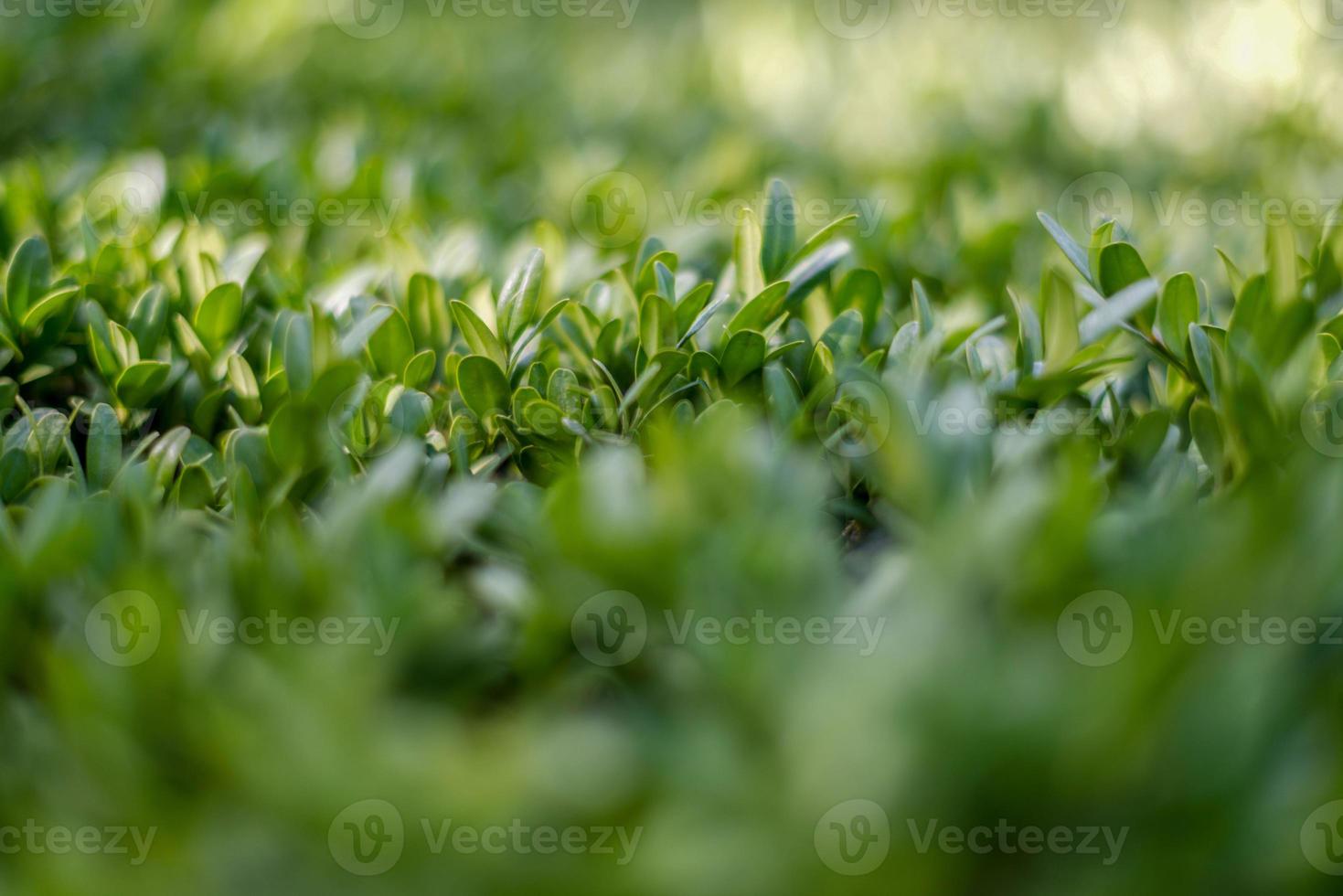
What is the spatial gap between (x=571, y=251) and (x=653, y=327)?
0.70m

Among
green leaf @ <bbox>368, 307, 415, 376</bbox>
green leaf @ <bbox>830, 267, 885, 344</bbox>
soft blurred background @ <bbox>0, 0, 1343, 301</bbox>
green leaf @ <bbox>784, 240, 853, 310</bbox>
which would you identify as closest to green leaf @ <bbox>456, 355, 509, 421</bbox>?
green leaf @ <bbox>368, 307, 415, 376</bbox>

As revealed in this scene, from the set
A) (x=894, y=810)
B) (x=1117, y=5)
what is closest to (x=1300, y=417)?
(x=894, y=810)

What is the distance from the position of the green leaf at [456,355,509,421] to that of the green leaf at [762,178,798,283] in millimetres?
524

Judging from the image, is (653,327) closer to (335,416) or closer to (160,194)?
(335,416)

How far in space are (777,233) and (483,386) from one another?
587mm

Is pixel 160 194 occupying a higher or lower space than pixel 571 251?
lower

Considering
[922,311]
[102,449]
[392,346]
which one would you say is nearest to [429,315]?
[392,346]

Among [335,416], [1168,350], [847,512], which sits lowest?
[335,416]

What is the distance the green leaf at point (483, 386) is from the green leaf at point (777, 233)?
524 mm

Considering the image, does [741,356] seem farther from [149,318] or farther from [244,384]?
[149,318]

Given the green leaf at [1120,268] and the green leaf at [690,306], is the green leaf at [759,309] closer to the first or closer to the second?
the green leaf at [690,306]

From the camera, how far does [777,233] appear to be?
6.16ft

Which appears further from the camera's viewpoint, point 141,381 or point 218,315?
point 218,315

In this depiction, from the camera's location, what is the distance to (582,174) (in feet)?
9.78
